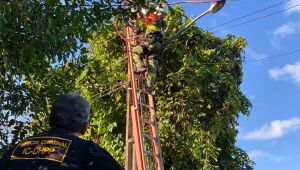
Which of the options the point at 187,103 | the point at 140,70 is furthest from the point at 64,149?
the point at 187,103

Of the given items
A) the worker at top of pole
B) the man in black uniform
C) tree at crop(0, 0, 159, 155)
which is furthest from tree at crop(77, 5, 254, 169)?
the man in black uniform

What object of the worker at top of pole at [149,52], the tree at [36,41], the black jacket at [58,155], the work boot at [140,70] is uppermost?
the worker at top of pole at [149,52]

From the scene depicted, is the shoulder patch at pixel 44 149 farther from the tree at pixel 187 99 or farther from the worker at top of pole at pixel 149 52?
the tree at pixel 187 99

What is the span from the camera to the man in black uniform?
2064 millimetres

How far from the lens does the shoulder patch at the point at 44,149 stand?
209 cm

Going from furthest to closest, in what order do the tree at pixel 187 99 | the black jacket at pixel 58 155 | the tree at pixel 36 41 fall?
1. the tree at pixel 187 99
2. the tree at pixel 36 41
3. the black jacket at pixel 58 155

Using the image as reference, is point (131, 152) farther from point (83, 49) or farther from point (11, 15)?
point (11, 15)

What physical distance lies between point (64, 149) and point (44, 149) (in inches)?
4.1

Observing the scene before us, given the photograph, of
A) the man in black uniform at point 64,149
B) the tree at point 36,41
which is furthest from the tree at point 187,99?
the man in black uniform at point 64,149

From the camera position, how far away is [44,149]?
2.13m

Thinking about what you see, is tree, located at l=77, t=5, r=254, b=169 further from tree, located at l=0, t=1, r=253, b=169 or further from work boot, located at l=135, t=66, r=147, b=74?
work boot, located at l=135, t=66, r=147, b=74

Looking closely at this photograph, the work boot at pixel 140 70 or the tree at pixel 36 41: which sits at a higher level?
the work boot at pixel 140 70

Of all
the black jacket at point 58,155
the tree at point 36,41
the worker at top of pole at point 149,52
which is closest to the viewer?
the black jacket at point 58,155

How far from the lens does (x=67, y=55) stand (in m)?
4.21
